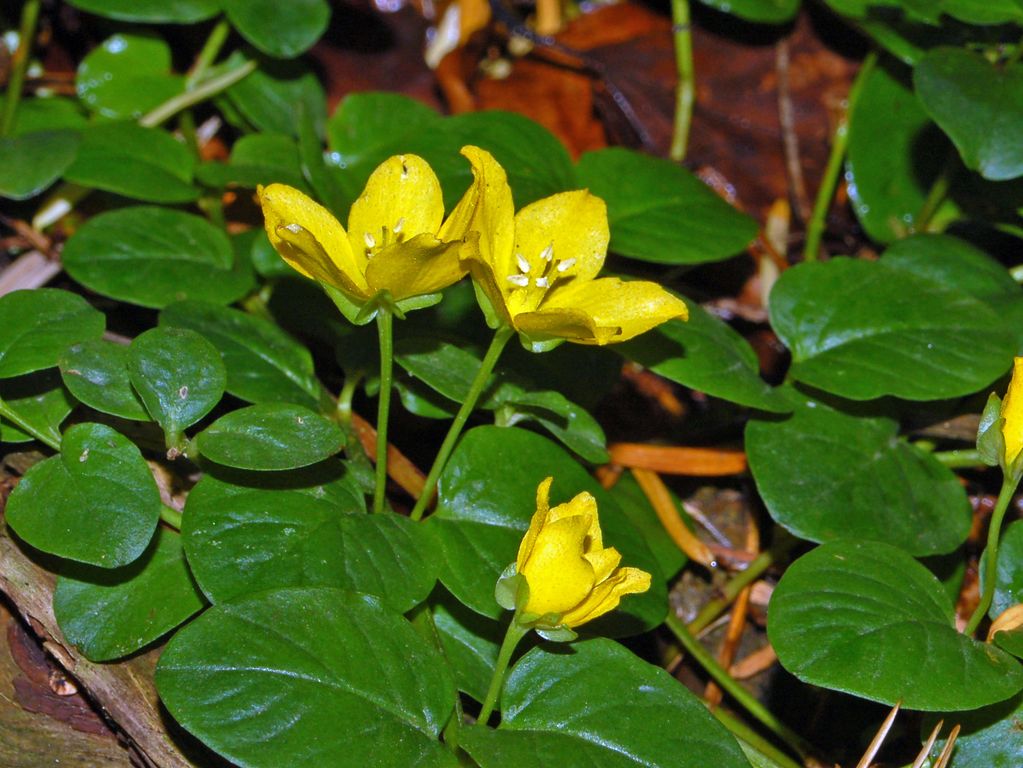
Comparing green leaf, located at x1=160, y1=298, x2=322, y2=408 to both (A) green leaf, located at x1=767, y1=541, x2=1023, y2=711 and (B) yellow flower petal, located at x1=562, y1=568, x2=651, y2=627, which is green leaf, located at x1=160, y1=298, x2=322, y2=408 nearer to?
(B) yellow flower petal, located at x1=562, y1=568, x2=651, y2=627

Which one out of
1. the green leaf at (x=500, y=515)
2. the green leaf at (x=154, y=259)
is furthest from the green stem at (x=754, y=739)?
the green leaf at (x=154, y=259)

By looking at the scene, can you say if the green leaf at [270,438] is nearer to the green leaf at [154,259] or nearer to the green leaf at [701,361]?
the green leaf at [154,259]

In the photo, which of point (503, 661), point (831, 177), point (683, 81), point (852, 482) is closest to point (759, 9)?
point (683, 81)

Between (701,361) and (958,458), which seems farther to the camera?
(958,458)

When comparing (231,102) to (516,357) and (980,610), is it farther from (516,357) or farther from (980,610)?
(980,610)

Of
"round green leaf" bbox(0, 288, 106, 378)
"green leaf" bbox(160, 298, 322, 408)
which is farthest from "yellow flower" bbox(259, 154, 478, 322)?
"round green leaf" bbox(0, 288, 106, 378)

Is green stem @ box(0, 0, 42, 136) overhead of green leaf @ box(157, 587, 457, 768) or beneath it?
overhead

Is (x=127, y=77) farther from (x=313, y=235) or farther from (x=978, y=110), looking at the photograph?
(x=978, y=110)
